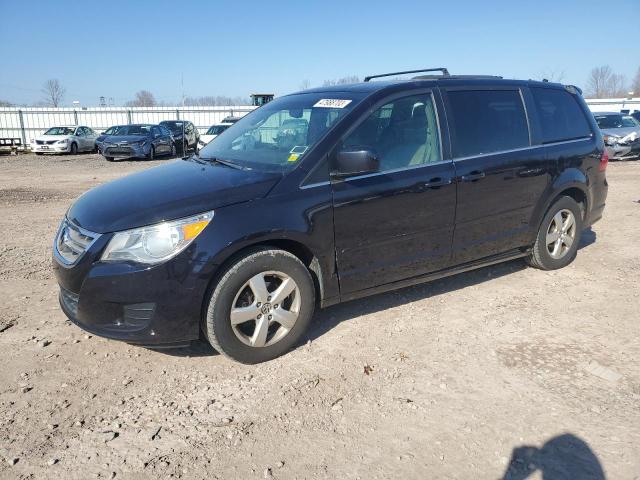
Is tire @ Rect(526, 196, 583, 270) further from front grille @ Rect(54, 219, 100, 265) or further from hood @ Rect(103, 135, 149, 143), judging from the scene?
hood @ Rect(103, 135, 149, 143)

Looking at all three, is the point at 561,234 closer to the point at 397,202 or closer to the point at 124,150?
the point at 397,202

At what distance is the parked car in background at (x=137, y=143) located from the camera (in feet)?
65.4

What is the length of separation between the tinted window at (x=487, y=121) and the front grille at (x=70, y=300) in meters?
3.03

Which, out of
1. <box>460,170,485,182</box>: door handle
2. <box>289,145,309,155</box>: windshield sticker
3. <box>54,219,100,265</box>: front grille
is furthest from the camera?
<box>460,170,485,182</box>: door handle

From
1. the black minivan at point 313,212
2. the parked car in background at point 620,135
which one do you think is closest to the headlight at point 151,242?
the black minivan at point 313,212

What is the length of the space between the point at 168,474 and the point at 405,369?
5.29 ft

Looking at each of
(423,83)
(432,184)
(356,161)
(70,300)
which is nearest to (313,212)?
(356,161)

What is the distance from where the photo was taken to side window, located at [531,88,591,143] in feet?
16.0

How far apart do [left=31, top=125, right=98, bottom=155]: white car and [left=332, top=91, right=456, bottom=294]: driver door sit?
23907mm

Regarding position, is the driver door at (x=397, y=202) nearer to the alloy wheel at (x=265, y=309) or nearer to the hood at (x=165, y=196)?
the alloy wheel at (x=265, y=309)

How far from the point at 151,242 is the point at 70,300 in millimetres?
809

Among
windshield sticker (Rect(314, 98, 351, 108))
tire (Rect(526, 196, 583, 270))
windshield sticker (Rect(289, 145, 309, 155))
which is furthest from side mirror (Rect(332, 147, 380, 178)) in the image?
tire (Rect(526, 196, 583, 270))

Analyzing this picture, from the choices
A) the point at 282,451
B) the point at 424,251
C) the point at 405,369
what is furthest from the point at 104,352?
the point at 424,251

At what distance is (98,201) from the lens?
3.50 meters
